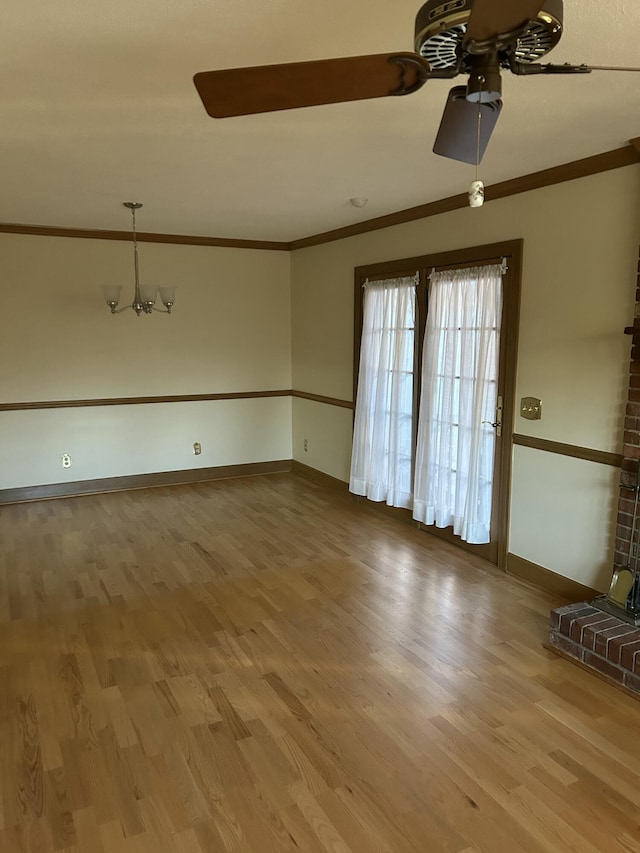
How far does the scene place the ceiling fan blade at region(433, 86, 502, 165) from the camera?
169cm

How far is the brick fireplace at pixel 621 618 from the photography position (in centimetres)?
277

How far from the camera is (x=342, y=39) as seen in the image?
1967mm

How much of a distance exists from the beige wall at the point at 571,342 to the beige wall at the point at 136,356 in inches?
107

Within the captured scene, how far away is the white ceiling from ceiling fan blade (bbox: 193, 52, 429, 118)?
409 mm

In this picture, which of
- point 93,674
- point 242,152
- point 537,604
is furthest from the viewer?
point 537,604

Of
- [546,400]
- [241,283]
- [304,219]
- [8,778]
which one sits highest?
[304,219]

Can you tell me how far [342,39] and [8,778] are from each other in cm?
276

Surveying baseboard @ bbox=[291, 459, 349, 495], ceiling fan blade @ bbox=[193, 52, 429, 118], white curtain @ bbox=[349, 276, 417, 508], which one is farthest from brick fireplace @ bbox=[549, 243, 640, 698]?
baseboard @ bbox=[291, 459, 349, 495]

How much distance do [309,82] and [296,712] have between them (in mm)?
2308

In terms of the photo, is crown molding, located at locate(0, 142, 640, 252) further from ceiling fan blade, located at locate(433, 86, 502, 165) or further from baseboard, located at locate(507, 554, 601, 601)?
baseboard, located at locate(507, 554, 601, 601)

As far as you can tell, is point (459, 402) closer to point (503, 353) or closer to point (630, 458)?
point (503, 353)

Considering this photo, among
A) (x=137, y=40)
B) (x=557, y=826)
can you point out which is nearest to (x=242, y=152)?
(x=137, y=40)

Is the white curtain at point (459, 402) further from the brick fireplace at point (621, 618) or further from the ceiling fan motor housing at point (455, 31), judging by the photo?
the ceiling fan motor housing at point (455, 31)

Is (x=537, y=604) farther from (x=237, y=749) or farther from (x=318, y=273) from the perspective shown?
(x=318, y=273)
